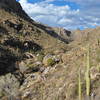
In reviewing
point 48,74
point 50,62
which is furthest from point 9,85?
point 50,62

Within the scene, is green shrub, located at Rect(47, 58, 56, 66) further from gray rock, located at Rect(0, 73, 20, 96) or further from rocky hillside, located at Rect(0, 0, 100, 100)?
gray rock, located at Rect(0, 73, 20, 96)

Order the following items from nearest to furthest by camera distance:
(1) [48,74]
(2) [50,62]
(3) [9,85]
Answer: (3) [9,85]
(1) [48,74]
(2) [50,62]

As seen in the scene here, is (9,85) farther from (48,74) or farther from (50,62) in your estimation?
(50,62)

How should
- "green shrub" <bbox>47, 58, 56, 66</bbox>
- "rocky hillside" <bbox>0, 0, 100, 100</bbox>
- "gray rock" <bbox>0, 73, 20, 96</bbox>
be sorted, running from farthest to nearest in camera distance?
1. "green shrub" <bbox>47, 58, 56, 66</bbox>
2. "gray rock" <bbox>0, 73, 20, 96</bbox>
3. "rocky hillside" <bbox>0, 0, 100, 100</bbox>

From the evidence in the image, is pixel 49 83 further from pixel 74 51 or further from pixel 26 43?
pixel 26 43

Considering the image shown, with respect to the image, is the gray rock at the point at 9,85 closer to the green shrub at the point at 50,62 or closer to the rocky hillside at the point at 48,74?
the rocky hillside at the point at 48,74

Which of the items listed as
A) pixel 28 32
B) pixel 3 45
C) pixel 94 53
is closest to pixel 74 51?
pixel 94 53

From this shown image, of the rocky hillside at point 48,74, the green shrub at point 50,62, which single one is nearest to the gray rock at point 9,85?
the rocky hillside at point 48,74

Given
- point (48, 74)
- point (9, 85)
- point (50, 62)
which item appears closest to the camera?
point (9, 85)

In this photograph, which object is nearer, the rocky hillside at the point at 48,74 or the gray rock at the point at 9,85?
the rocky hillside at the point at 48,74

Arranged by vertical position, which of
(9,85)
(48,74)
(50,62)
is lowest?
(9,85)

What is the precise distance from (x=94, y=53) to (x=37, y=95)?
18.9 feet

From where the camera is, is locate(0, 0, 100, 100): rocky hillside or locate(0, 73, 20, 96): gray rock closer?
locate(0, 0, 100, 100): rocky hillside

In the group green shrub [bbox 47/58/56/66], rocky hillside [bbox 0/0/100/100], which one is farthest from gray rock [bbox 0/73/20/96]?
green shrub [bbox 47/58/56/66]
